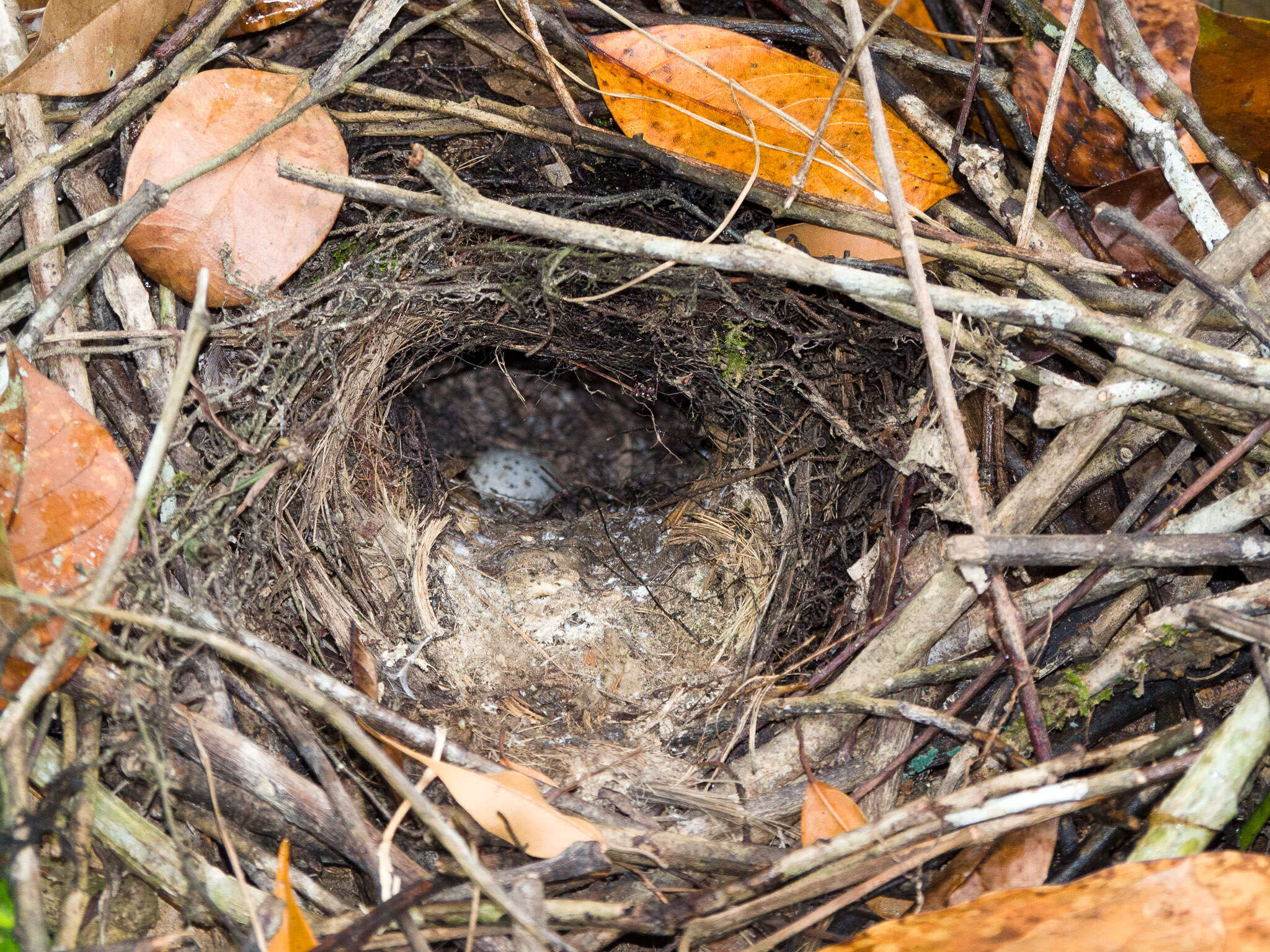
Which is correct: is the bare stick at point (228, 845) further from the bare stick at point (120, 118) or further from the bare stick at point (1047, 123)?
the bare stick at point (1047, 123)

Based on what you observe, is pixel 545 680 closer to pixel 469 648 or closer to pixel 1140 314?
pixel 469 648

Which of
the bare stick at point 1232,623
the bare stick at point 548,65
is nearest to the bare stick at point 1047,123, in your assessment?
the bare stick at point 1232,623

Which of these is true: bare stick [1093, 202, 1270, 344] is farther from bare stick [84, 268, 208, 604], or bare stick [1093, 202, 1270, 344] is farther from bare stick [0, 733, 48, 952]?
bare stick [0, 733, 48, 952]

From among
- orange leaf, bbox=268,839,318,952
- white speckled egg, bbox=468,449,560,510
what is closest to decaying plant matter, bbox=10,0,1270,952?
orange leaf, bbox=268,839,318,952

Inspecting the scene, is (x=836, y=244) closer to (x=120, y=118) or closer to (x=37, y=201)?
(x=120, y=118)

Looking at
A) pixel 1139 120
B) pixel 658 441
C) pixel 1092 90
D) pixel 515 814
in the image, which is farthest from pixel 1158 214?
pixel 515 814

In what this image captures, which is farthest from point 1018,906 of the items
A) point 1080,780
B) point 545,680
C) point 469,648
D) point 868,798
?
point 469,648
